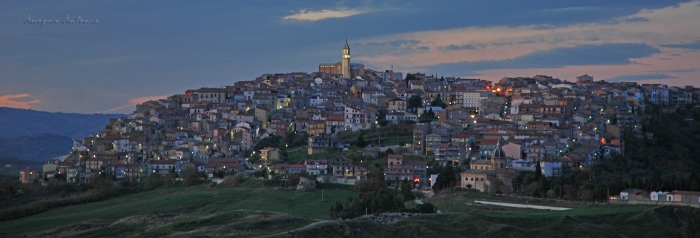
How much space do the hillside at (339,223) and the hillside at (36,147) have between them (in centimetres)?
6825

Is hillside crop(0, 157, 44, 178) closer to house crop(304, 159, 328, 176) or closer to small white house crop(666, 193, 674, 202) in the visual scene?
house crop(304, 159, 328, 176)

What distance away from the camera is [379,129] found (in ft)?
210

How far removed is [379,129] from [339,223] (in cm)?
2946

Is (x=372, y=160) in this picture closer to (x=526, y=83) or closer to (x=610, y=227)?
(x=610, y=227)

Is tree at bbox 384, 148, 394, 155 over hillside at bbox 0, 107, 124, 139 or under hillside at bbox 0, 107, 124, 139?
under

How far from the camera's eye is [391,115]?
221 ft

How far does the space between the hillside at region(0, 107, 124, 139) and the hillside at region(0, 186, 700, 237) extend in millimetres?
100092

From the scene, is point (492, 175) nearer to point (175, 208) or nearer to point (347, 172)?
point (347, 172)

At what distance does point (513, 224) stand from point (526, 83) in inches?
1819

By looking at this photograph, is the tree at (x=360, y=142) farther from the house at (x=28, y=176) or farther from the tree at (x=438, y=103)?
the house at (x=28, y=176)

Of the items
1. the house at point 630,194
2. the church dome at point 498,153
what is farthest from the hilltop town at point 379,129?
the house at point 630,194

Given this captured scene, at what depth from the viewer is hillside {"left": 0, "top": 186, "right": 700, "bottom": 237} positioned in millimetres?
35062

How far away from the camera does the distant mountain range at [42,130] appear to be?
122 metres

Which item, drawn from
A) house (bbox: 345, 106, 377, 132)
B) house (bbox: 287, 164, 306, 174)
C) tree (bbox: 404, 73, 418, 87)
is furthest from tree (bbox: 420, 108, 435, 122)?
tree (bbox: 404, 73, 418, 87)
